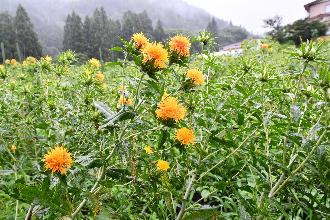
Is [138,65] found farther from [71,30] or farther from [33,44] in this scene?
[71,30]

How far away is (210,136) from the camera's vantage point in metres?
1.84

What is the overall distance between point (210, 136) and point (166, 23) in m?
164

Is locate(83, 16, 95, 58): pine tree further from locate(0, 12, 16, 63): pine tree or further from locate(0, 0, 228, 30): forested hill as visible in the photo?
locate(0, 0, 228, 30): forested hill

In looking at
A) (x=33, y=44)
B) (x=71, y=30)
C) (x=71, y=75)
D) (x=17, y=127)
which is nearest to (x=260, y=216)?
(x=17, y=127)

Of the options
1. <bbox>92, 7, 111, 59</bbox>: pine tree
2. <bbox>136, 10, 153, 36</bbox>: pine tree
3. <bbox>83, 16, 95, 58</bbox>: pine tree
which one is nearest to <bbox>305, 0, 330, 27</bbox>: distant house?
<bbox>136, 10, 153, 36</bbox>: pine tree

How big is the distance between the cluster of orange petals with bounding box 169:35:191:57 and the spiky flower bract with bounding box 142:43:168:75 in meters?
0.14

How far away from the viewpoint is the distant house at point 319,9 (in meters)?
37.5

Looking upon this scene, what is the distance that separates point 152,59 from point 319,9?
140ft

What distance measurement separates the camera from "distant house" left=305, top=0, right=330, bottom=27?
37472 millimetres

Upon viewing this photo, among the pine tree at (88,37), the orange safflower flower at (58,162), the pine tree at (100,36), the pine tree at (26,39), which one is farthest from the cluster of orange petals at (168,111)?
the pine tree at (88,37)

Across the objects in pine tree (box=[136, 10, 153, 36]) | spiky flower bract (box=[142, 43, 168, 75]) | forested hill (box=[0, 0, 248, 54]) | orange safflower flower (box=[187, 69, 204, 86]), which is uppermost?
forested hill (box=[0, 0, 248, 54])

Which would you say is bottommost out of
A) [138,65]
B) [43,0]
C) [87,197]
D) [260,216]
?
[260,216]

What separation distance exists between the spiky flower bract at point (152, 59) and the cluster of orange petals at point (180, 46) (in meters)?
0.14

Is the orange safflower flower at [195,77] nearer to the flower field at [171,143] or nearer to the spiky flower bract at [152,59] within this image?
the flower field at [171,143]
